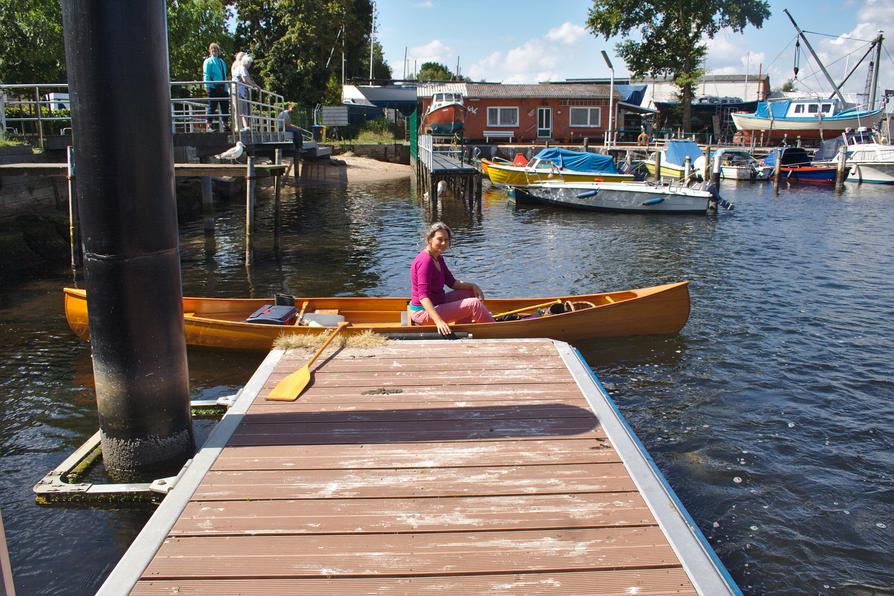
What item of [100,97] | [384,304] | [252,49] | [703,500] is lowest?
[703,500]

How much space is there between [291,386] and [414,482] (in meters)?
1.81

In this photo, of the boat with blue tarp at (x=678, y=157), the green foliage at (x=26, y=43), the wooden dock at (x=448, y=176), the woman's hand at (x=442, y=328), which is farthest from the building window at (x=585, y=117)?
the woman's hand at (x=442, y=328)

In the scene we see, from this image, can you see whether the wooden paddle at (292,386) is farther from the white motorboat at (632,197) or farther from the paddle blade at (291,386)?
the white motorboat at (632,197)

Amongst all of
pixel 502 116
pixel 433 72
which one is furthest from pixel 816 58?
pixel 433 72

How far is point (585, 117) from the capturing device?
1938 inches

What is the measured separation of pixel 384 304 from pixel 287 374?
3909 millimetres

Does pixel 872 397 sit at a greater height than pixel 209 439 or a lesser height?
lesser

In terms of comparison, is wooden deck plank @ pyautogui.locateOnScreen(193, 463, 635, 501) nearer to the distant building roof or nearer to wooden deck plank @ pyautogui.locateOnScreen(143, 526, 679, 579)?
wooden deck plank @ pyautogui.locateOnScreen(143, 526, 679, 579)

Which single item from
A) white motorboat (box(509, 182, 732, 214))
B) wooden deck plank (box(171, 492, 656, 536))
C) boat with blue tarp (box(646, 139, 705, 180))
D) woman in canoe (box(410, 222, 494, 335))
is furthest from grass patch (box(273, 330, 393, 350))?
boat with blue tarp (box(646, 139, 705, 180))

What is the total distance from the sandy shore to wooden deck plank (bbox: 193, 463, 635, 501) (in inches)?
1273

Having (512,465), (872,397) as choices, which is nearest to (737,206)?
(872,397)

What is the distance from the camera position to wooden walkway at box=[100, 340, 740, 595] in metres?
3.07

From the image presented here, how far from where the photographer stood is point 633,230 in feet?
71.7

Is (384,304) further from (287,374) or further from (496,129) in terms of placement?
(496,129)
